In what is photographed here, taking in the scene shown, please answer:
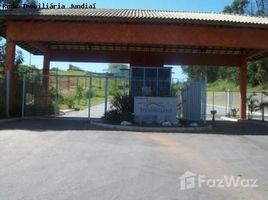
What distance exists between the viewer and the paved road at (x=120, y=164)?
8773 millimetres

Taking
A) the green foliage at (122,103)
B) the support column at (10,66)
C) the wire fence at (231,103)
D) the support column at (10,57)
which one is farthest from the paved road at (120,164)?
the wire fence at (231,103)

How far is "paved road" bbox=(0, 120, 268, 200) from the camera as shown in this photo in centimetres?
877

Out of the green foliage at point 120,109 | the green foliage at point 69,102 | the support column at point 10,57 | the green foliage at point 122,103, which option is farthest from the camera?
the green foliage at point 69,102

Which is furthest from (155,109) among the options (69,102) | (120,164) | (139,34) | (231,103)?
(231,103)

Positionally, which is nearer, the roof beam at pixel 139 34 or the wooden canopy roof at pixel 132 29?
the wooden canopy roof at pixel 132 29

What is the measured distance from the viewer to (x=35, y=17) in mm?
24516

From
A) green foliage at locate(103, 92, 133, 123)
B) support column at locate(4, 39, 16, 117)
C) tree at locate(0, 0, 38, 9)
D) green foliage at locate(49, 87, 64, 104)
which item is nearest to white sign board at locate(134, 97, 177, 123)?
green foliage at locate(103, 92, 133, 123)

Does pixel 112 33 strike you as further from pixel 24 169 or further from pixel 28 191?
pixel 28 191

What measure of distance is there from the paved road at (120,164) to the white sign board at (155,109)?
4.71 metres

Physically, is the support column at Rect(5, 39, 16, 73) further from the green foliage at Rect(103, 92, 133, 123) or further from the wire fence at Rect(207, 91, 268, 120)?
the wire fence at Rect(207, 91, 268, 120)

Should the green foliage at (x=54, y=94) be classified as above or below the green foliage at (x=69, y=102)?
above

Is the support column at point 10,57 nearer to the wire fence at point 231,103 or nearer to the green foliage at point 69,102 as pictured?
the wire fence at point 231,103

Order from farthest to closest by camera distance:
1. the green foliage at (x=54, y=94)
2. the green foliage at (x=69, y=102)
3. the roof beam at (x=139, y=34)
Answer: the green foliage at (x=69, y=102), the green foliage at (x=54, y=94), the roof beam at (x=139, y=34)

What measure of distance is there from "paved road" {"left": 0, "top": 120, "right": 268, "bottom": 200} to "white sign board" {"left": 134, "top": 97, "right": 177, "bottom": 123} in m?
4.71
